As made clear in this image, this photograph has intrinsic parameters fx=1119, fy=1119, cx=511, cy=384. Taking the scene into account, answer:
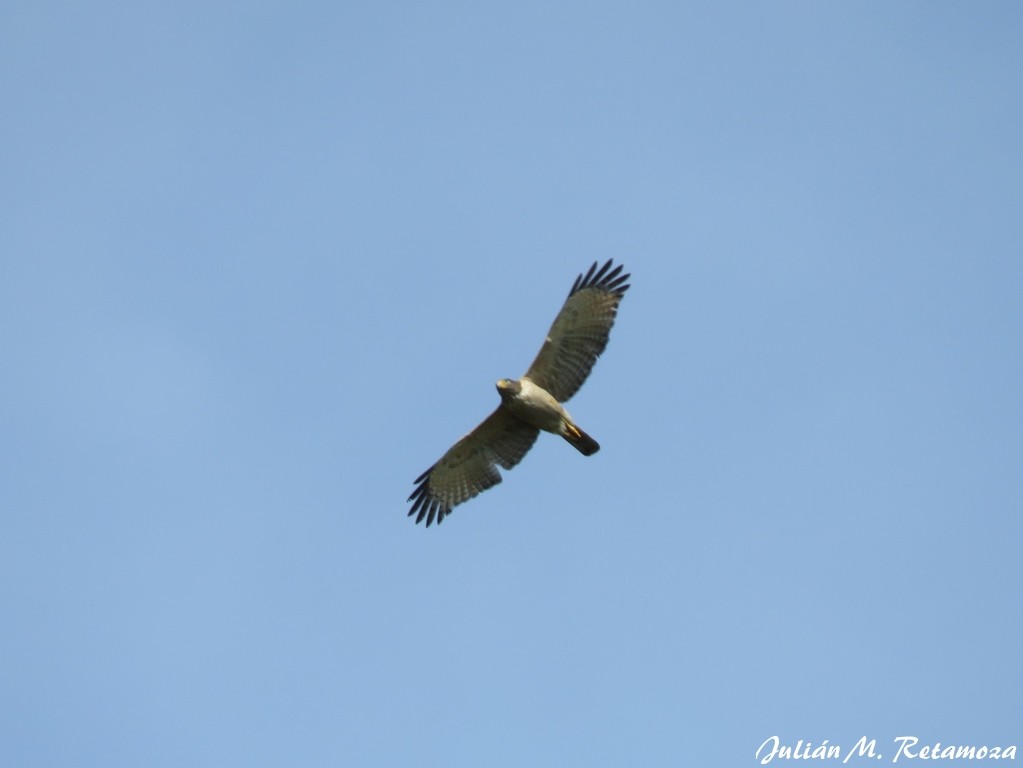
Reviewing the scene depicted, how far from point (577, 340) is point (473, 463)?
228 centimetres

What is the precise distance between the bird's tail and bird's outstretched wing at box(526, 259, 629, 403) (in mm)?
366

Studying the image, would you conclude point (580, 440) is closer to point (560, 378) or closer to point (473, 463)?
point (560, 378)

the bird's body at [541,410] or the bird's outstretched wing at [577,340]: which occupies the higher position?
the bird's outstretched wing at [577,340]

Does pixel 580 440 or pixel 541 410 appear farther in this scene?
pixel 580 440

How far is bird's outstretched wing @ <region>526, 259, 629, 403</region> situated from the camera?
13898 mm

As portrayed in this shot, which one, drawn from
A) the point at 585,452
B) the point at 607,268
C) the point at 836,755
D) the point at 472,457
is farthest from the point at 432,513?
the point at 836,755

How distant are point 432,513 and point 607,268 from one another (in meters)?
4.10

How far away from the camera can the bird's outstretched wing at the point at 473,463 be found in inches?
569

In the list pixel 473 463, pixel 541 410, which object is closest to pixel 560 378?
pixel 541 410

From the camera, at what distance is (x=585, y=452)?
14148mm

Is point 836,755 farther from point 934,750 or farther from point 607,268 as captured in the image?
point 607,268

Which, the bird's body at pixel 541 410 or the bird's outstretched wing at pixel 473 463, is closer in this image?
the bird's body at pixel 541 410

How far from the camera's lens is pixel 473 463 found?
14.9 metres

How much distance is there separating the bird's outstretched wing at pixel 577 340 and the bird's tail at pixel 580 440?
366 mm
